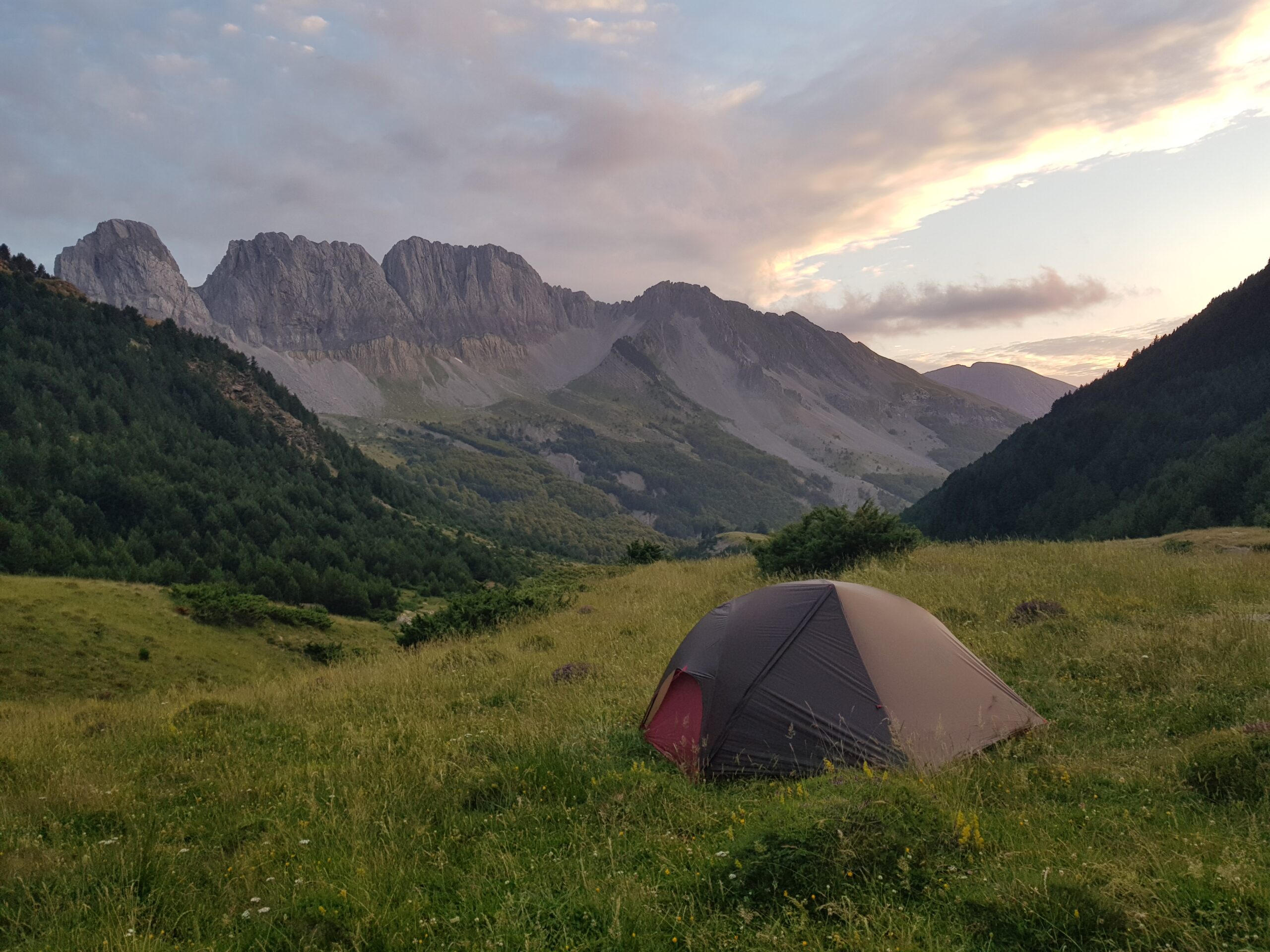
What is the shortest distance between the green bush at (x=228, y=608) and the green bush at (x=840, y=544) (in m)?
27.0

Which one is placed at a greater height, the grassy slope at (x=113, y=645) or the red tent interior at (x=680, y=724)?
the red tent interior at (x=680, y=724)

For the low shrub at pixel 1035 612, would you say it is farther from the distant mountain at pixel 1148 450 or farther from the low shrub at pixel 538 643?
the distant mountain at pixel 1148 450

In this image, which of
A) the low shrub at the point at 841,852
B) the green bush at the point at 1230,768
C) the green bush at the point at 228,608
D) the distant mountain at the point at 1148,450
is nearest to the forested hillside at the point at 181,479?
the green bush at the point at 228,608

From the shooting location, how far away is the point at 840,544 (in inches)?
918

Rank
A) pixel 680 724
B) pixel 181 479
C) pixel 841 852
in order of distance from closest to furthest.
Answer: pixel 841 852 < pixel 680 724 < pixel 181 479

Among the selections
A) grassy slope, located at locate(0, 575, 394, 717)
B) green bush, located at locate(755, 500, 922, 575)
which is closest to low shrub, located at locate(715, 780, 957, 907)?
green bush, located at locate(755, 500, 922, 575)

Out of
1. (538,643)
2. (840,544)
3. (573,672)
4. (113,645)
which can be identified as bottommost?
(113,645)

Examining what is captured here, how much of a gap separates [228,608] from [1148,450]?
110m

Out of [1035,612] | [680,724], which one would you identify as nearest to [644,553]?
[1035,612]

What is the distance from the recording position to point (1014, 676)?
10688 millimetres

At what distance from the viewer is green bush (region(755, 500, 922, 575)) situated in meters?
23.3

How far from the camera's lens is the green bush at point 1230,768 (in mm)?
6311

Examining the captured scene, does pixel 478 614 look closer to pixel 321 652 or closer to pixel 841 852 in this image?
pixel 321 652

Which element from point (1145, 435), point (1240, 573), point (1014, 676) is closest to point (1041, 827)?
point (1014, 676)
